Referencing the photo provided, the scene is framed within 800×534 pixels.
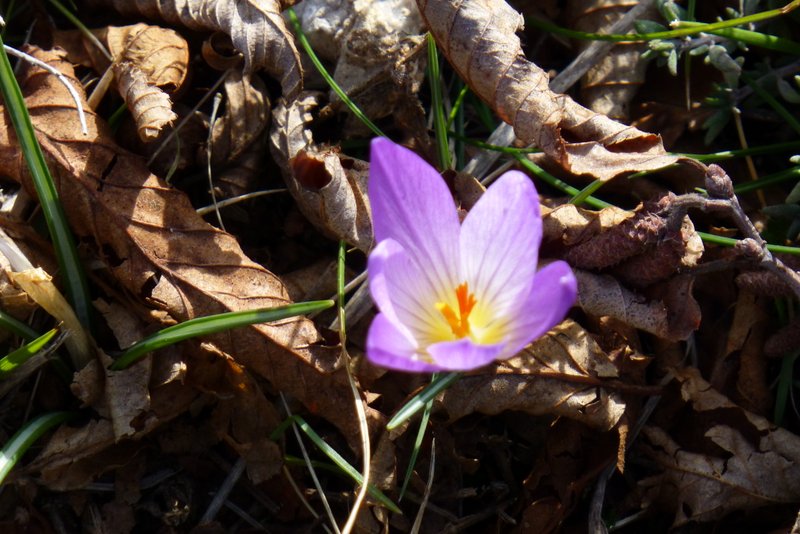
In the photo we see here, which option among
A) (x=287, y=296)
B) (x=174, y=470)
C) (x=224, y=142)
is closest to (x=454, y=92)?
(x=224, y=142)

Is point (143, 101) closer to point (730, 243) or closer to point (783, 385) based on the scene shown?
point (730, 243)

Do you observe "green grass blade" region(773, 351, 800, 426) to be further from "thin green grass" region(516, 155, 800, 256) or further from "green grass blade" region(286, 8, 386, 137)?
"green grass blade" region(286, 8, 386, 137)

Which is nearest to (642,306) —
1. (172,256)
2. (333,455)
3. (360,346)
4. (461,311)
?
(461,311)

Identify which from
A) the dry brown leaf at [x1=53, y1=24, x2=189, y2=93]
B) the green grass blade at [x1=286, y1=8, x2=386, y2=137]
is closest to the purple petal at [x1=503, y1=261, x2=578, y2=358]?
the green grass blade at [x1=286, y1=8, x2=386, y2=137]

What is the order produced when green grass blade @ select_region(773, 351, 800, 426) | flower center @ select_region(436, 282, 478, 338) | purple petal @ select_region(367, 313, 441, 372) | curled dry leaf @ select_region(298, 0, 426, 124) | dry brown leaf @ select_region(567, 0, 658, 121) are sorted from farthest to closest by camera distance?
dry brown leaf @ select_region(567, 0, 658, 121), curled dry leaf @ select_region(298, 0, 426, 124), green grass blade @ select_region(773, 351, 800, 426), flower center @ select_region(436, 282, 478, 338), purple petal @ select_region(367, 313, 441, 372)

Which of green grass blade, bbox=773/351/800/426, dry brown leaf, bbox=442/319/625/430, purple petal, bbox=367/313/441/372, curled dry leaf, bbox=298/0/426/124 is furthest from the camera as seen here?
curled dry leaf, bbox=298/0/426/124
